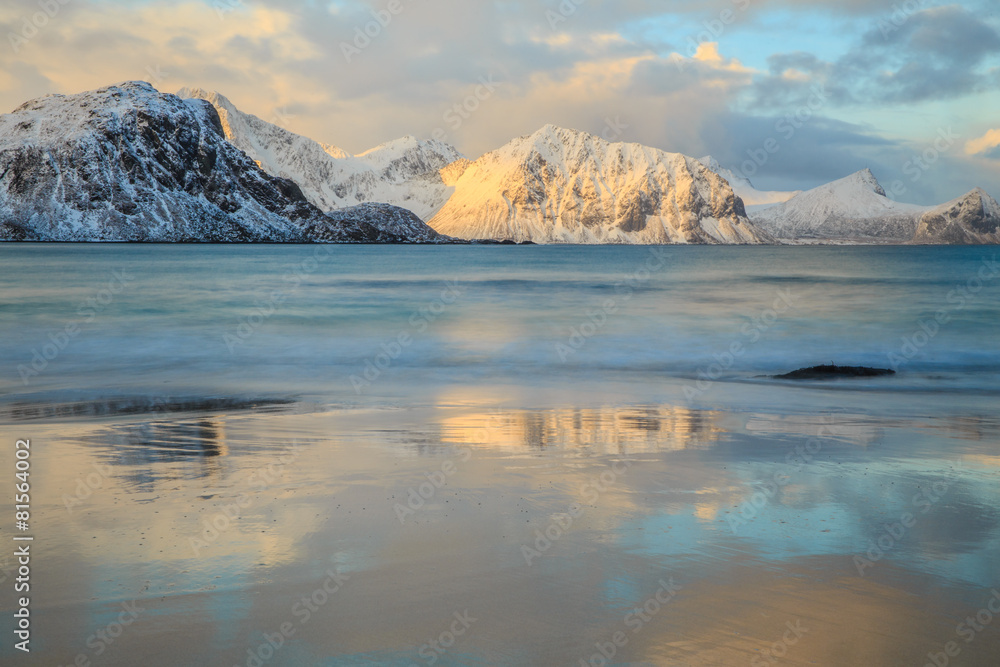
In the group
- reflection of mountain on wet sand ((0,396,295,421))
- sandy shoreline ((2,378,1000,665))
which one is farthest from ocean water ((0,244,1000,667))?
reflection of mountain on wet sand ((0,396,295,421))

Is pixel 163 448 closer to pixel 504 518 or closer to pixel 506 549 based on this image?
pixel 504 518

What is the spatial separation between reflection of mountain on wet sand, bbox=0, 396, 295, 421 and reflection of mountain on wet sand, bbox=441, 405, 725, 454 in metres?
4.54

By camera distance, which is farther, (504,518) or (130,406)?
(130,406)

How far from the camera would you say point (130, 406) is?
49.0 ft

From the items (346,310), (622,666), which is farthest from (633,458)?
(346,310)

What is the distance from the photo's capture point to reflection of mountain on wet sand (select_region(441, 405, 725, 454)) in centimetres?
1091

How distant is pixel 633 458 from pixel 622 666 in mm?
5268

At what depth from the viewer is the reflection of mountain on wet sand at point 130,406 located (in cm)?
1383

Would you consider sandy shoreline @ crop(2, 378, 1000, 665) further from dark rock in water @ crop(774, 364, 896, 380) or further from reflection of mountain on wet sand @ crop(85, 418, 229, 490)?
dark rock in water @ crop(774, 364, 896, 380)

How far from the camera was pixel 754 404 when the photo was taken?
50.4 feet

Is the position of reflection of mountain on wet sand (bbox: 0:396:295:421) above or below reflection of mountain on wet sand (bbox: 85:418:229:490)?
below

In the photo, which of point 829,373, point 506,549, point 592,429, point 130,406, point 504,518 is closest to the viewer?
point 506,549

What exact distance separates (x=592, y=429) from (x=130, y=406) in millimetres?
8784

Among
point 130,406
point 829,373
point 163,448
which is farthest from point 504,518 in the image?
point 829,373
